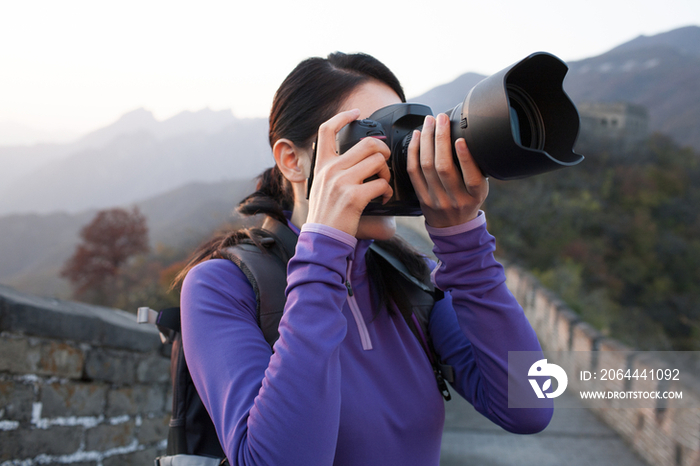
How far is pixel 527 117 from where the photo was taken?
89cm

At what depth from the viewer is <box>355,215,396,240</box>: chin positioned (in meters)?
0.91

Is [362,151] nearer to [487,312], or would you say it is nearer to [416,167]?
[416,167]

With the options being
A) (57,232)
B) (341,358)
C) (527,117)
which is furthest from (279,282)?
(57,232)

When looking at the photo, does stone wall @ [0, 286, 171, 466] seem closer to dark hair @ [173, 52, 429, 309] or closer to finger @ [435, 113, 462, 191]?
dark hair @ [173, 52, 429, 309]

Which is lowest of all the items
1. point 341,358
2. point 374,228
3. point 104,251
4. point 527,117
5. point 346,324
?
point 104,251

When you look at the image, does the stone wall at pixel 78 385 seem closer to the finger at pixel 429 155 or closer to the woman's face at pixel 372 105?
the woman's face at pixel 372 105

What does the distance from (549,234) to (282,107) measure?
1395cm

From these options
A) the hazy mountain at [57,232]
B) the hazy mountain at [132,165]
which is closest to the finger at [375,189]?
the hazy mountain at [57,232]

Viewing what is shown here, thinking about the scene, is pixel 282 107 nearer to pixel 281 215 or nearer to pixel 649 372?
pixel 281 215

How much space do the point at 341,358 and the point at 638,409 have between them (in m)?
3.49

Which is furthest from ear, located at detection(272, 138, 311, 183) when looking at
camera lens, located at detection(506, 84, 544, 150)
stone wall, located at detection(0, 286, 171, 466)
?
stone wall, located at detection(0, 286, 171, 466)

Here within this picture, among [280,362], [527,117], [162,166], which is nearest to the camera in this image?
[280,362]

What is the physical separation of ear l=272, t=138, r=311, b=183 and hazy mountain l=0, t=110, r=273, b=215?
2928cm

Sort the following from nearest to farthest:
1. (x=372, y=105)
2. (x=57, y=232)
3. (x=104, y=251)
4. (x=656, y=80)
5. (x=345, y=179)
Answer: (x=345, y=179), (x=372, y=105), (x=104, y=251), (x=57, y=232), (x=656, y=80)
